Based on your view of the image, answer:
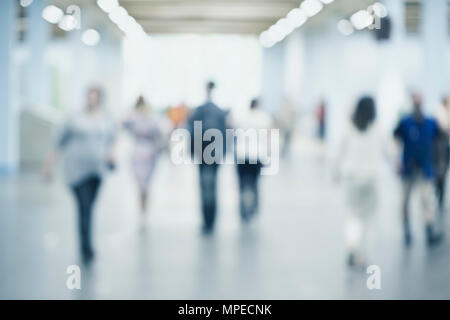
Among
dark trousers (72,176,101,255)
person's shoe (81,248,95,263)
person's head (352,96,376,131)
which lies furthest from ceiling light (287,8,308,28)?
person's shoe (81,248,95,263)

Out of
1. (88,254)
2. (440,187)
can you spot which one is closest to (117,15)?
(88,254)

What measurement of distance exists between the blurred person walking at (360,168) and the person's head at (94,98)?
6.09 feet

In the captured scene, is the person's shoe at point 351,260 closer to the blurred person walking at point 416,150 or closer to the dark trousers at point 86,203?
the blurred person walking at point 416,150

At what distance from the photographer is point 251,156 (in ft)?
23.1

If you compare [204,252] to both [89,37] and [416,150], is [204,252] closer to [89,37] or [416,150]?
[416,150]

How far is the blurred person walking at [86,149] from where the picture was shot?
15.9 feet

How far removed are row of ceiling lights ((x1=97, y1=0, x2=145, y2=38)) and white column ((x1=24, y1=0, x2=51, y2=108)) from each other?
10.1 meters

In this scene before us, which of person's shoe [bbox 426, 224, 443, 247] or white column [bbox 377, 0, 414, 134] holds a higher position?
white column [bbox 377, 0, 414, 134]

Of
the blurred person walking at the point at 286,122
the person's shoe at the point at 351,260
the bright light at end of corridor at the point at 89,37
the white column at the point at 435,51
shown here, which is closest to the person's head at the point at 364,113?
the person's shoe at the point at 351,260

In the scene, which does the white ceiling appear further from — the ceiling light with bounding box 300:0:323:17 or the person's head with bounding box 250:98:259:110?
the person's head with bounding box 250:98:259:110

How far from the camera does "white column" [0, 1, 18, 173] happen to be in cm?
1141

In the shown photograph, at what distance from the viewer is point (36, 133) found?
12.7 m

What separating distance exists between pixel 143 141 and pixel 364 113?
269 centimetres
